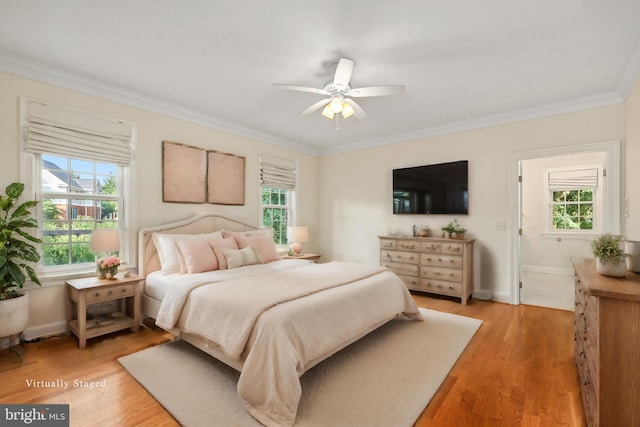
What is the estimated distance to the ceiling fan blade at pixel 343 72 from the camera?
247 centimetres

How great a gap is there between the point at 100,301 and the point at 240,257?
1.40 metres

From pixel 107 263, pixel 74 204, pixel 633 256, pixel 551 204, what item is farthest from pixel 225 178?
pixel 551 204

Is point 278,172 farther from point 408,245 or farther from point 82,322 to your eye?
point 82,322

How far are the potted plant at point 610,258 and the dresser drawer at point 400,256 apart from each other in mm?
2738

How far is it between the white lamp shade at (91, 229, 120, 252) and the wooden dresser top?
3.79 m

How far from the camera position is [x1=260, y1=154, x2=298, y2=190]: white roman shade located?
5145 mm

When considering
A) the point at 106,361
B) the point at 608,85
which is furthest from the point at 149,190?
the point at 608,85

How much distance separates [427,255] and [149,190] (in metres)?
3.91

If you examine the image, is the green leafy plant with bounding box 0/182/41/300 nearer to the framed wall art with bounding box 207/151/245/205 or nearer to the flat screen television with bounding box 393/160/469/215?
the framed wall art with bounding box 207/151/245/205

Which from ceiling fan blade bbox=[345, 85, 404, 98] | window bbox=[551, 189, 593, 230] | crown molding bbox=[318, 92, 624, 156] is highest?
crown molding bbox=[318, 92, 624, 156]

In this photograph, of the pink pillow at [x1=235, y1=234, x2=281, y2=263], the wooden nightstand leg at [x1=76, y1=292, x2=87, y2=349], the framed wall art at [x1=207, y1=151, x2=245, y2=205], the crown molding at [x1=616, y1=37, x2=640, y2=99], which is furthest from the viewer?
the framed wall art at [x1=207, y1=151, x2=245, y2=205]

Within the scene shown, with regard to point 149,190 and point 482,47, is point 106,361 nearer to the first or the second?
point 149,190

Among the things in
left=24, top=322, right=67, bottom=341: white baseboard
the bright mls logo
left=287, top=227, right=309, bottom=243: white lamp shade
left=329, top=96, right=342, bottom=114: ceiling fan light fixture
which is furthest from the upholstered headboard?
left=329, top=96, right=342, bottom=114: ceiling fan light fixture

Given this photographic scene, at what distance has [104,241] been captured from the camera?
9.90 feet
